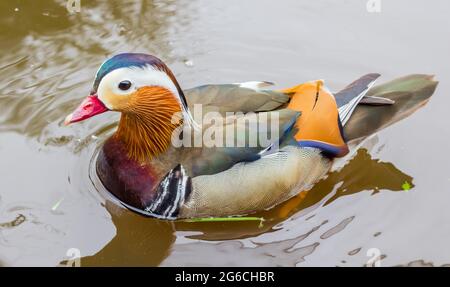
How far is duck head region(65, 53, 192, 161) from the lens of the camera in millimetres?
4180

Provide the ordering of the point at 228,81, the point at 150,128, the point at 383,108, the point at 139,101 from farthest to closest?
the point at 228,81 → the point at 383,108 → the point at 150,128 → the point at 139,101

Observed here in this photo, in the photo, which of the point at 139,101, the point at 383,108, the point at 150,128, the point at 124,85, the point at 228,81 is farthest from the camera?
the point at 228,81

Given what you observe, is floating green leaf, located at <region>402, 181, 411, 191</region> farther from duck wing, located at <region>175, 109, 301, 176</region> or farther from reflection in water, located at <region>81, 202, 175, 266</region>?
reflection in water, located at <region>81, 202, 175, 266</region>

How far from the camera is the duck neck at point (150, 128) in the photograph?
4434 mm

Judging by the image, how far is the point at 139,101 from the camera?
14.3 feet

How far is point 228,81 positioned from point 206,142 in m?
1.48

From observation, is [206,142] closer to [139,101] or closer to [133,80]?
[139,101]

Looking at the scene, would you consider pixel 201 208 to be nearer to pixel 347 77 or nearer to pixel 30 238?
pixel 30 238

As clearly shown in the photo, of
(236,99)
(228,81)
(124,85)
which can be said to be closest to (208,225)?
(236,99)

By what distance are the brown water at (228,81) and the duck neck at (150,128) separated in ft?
1.42

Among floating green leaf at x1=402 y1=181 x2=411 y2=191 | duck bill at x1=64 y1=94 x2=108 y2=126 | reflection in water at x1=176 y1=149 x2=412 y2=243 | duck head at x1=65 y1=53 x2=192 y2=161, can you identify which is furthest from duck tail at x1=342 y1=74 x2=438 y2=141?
duck bill at x1=64 y1=94 x2=108 y2=126

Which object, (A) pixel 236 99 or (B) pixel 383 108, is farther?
(B) pixel 383 108
